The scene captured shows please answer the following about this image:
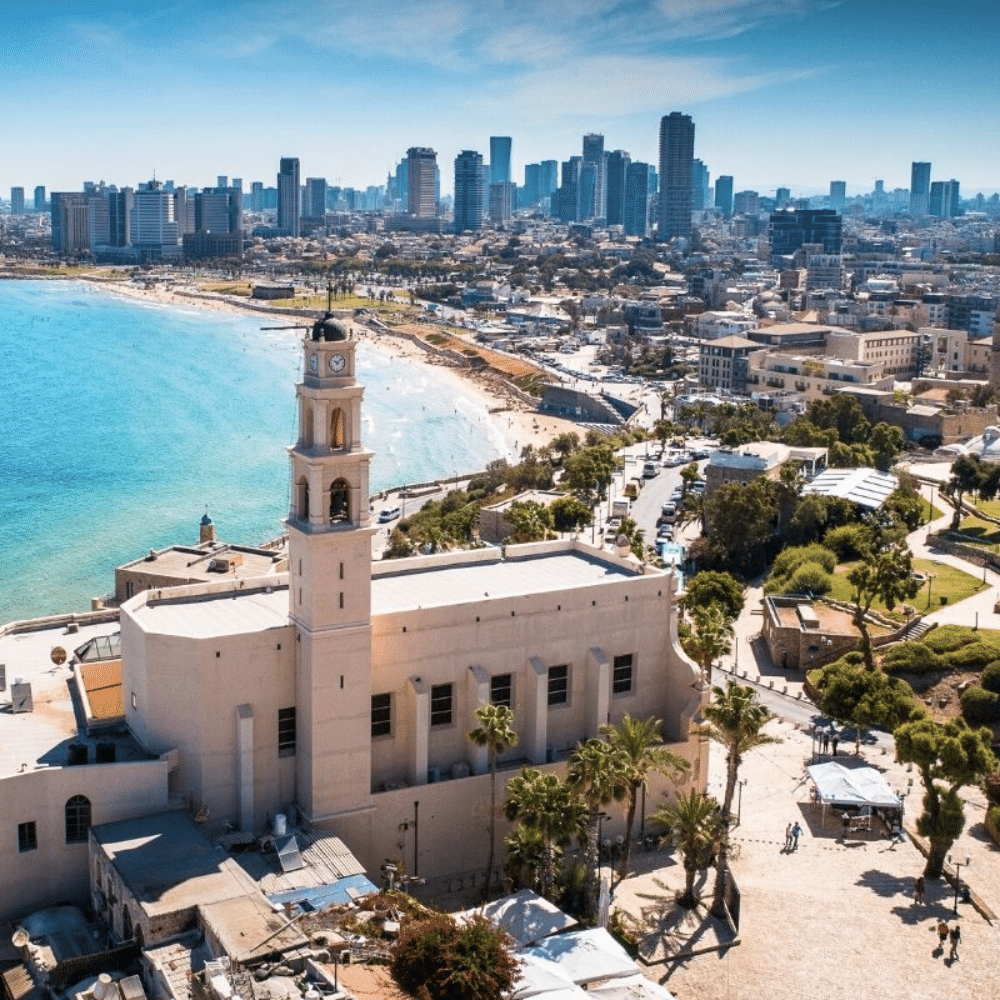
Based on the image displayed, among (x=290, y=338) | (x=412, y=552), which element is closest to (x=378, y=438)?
(x=412, y=552)

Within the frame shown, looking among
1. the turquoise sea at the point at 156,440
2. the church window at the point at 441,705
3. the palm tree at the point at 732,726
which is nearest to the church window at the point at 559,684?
the church window at the point at 441,705

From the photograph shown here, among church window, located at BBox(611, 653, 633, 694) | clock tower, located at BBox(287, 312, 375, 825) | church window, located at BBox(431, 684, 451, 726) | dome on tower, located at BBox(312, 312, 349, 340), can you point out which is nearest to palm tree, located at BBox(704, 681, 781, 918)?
church window, located at BBox(611, 653, 633, 694)

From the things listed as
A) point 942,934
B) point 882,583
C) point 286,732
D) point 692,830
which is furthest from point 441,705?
point 882,583

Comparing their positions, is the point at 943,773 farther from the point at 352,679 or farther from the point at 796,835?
the point at 352,679

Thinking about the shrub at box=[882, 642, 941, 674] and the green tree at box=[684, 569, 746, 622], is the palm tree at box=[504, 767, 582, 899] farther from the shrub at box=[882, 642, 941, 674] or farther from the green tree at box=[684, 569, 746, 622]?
the shrub at box=[882, 642, 941, 674]

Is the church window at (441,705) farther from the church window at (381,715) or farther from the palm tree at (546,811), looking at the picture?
the palm tree at (546,811)

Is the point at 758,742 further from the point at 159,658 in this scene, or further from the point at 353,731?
the point at 159,658
